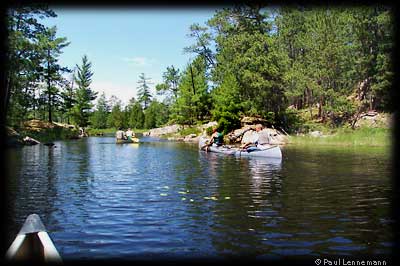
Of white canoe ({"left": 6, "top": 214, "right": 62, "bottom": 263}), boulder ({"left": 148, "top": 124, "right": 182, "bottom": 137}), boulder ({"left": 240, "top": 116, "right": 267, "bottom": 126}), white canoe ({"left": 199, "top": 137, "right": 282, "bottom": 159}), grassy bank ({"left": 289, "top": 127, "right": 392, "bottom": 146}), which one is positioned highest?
boulder ({"left": 240, "top": 116, "right": 267, "bottom": 126})

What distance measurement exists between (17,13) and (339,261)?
105 ft

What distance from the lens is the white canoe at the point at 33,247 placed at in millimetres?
4883

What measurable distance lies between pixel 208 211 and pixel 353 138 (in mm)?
27398

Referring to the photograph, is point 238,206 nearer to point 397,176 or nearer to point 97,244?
point 97,244

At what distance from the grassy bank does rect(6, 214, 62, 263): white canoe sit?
29692 millimetres

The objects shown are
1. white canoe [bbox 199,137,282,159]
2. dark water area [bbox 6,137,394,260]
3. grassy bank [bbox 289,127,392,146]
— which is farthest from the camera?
grassy bank [bbox 289,127,392,146]

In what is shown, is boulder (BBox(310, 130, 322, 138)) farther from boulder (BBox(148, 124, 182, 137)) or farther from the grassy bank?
boulder (BBox(148, 124, 182, 137))

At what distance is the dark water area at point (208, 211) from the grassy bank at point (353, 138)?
17.2 metres

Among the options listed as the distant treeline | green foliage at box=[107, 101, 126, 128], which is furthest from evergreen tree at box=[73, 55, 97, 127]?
the distant treeline

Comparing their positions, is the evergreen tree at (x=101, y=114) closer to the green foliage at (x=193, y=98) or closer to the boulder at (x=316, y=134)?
the green foliage at (x=193, y=98)

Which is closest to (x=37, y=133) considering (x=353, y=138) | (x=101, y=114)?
(x=353, y=138)

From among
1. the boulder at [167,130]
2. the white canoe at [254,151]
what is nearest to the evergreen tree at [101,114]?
the boulder at [167,130]

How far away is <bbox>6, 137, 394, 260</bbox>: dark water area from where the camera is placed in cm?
657

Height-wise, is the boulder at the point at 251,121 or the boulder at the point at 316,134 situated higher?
the boulder at the point at 251,121
